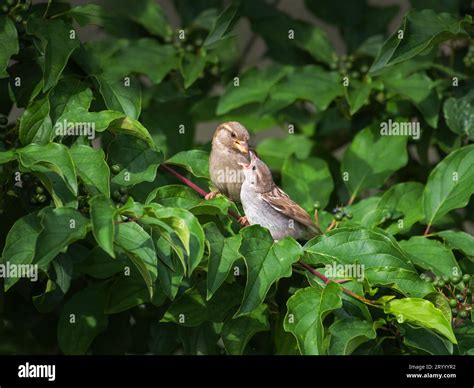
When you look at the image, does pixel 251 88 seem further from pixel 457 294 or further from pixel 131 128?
pixel 457 294

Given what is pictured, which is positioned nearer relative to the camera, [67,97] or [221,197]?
[221,197]

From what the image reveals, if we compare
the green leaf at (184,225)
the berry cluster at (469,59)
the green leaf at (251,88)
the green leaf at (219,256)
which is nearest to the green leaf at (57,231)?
the green leaf at (184,225)

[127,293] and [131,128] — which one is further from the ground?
[131,128]

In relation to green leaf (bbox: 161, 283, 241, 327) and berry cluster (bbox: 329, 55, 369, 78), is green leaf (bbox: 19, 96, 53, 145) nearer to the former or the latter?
green leaf (bbox: 161, 283, 241, 327)

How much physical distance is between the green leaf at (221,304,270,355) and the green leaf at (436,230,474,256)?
700mm

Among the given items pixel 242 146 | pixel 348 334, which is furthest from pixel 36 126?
pixel 348 334

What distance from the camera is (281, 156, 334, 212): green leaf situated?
11.7 feet

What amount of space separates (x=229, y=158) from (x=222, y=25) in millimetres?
638

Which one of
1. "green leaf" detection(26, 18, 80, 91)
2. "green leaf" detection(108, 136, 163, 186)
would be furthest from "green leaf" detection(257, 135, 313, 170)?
"green leaf" detection(26, 18, 80, 91)

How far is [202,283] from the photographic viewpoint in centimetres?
298

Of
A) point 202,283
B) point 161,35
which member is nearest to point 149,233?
point 202,283

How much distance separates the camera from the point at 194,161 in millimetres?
3225
